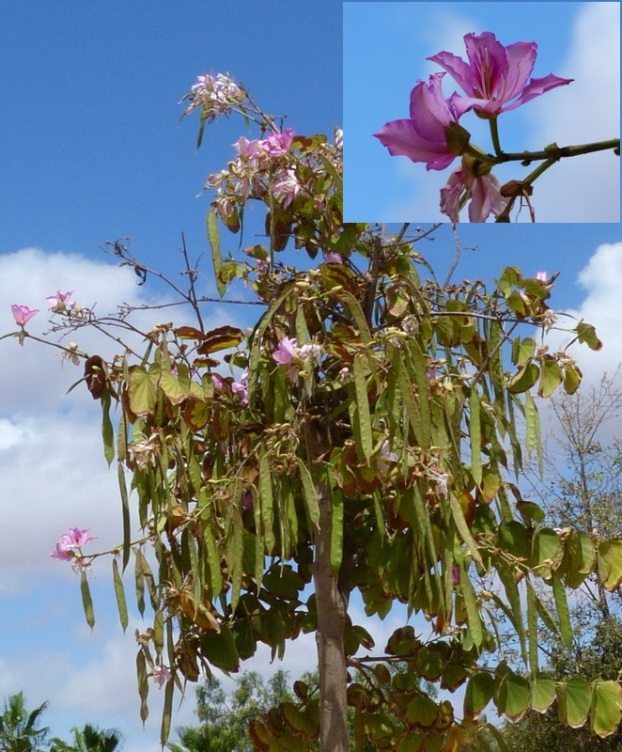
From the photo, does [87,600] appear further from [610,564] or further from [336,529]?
[610,564]

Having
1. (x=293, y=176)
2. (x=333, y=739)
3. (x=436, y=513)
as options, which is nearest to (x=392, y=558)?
(x=436, y=513)

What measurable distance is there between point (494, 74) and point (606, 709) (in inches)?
92.7

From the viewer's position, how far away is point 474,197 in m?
0.80

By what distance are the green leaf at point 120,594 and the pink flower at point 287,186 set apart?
1.03 m

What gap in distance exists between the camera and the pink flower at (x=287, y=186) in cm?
272

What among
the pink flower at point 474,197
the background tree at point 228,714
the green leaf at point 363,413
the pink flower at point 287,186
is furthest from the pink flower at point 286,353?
the background tree at point 228,714

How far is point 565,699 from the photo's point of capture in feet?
8.71

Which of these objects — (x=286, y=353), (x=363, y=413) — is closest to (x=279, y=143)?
(x=286, y=353)

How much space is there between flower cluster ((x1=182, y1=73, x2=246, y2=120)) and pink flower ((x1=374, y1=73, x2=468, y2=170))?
2346 mm

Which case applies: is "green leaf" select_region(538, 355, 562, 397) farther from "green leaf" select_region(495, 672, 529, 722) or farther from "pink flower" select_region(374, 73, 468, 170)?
"pink flower" select_region(374, 73, 468, 170)

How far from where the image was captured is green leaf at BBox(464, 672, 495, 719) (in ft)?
8.96

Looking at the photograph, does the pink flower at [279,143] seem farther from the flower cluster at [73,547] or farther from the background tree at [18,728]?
the background tree at [18,728]

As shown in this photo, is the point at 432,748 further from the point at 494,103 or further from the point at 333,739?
the point at 494,103

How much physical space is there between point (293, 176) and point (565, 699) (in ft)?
4.94
